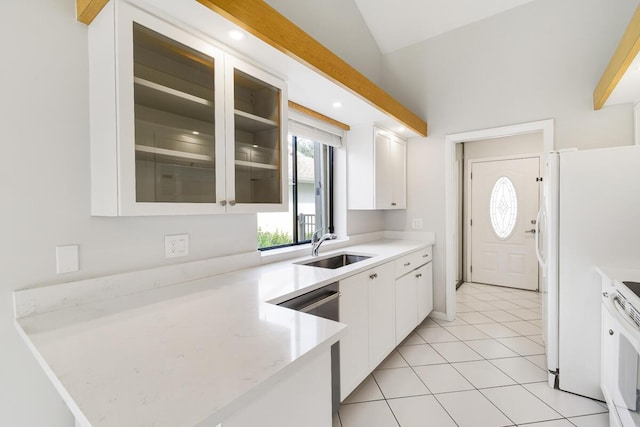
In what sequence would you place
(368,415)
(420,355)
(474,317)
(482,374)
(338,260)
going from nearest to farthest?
(368,415), (482,374), (420,355), (338,260), (474,317)

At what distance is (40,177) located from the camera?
1151mm

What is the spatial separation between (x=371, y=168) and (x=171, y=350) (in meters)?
2.42

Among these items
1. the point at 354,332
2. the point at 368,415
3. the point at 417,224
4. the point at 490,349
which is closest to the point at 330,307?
the point at 354,332

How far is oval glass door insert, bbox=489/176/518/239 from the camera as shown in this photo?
4.39m

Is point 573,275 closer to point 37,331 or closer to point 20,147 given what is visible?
point 37,331

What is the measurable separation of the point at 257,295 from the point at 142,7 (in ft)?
4.21

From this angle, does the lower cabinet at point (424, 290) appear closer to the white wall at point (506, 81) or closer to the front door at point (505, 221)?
the white wall at point (506, 81)

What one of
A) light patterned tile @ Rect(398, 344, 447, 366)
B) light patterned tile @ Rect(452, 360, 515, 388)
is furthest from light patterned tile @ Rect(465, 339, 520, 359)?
light patterned tile @ Rect(398, 344, 447, 366)

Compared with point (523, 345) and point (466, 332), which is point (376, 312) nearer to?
point (466, 332)

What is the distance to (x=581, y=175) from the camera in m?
1.89

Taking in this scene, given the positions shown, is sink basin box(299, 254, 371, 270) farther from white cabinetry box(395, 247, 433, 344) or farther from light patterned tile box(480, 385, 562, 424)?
light patterned tile box(480, 385, 562, 424)

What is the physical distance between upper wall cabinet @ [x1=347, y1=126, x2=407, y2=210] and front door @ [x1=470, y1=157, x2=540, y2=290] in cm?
226

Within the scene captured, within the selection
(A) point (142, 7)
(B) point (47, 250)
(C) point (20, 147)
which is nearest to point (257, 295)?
(B) point (47, 250)

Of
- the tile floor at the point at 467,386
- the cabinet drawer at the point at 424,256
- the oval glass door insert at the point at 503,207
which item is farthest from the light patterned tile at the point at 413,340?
the oval glass door insert at the point at 503,207
